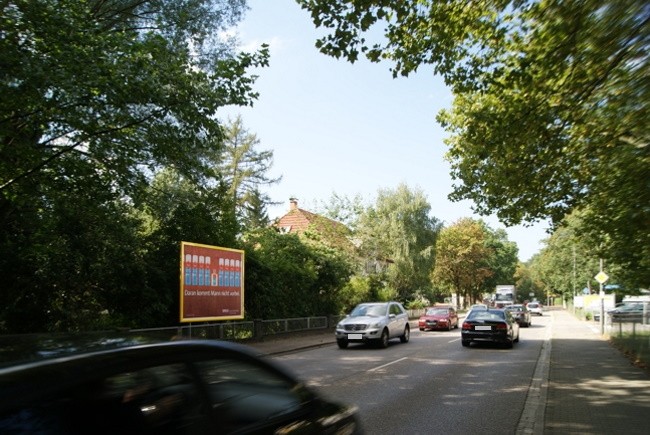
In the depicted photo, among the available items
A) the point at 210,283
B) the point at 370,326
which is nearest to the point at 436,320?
the point at 370,326

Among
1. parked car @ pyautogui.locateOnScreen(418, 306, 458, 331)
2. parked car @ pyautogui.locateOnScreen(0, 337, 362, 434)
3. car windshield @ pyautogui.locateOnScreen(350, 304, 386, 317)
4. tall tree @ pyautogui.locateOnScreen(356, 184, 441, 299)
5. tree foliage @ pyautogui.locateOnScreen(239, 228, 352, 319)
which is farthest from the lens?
tall tree @ pyautogui.locateOnScreen(356, 184, 441, 299)

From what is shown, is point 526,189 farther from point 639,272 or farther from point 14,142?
point 14,142

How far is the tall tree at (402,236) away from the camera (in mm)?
46156

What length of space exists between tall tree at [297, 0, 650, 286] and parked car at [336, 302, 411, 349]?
6.93 m

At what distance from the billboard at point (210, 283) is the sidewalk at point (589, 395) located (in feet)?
8.43

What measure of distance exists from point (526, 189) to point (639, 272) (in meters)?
3.65

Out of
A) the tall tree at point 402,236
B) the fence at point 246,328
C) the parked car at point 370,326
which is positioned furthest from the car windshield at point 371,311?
Answer: the tall tree at point 402,236

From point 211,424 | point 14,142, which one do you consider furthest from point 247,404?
point 14,142

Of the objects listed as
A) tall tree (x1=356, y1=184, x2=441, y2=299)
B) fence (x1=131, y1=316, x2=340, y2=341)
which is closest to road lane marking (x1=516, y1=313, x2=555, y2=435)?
fence (x1=131, y1=316, x2=340, y2=341)

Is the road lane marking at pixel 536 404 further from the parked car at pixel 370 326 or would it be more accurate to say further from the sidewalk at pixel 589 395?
the parked car at pixel 370 326

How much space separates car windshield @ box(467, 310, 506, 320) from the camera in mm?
18700

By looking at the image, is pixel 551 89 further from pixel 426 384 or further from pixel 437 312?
pixel 437 312

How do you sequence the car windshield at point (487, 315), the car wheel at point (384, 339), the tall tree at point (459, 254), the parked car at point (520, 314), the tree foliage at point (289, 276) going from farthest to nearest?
1. the tall tree at point (459, 254)
2. the parked car at point (520, 314)
3. the tree foliage at point (289, 276)
4. the car windshield at point (487, 315)
5. the car wheel at point (384, 339)

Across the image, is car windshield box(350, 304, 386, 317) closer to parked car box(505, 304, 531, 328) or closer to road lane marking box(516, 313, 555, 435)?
road lane marking box(516, 313, 555, 435)
